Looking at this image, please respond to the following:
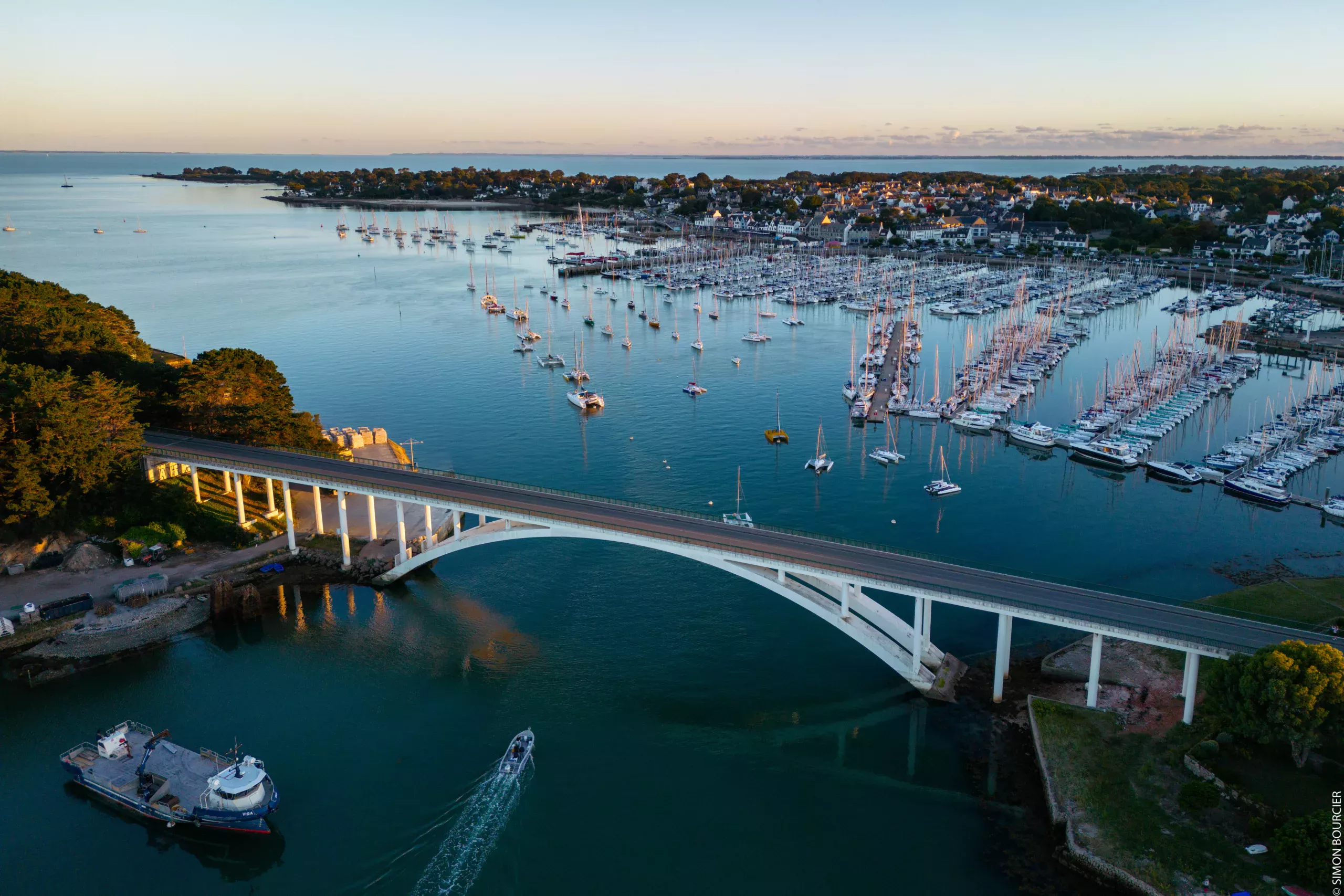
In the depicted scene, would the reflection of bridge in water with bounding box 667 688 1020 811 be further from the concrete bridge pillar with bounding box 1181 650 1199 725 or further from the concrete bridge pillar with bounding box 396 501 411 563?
the concrete bridge pillar with bounding box 396 501 411 563

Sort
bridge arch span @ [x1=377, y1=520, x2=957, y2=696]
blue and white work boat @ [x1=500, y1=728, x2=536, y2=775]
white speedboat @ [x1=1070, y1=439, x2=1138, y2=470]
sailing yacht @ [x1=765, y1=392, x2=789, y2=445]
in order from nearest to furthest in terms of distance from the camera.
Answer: blue and white work boat @ [x1=500, y1=728, x2=536, y2=775] → bridge arch span @ [x1=377, y1=520, x2=957, y2=696] → white speedboat @ [x1=1070, y1=439, x2=1138, y2=470] → sailing yacht @ [x1=765, y1=392, x2=789, y2=445]

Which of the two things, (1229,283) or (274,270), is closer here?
(1229,283)

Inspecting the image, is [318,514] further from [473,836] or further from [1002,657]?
[1002,657]

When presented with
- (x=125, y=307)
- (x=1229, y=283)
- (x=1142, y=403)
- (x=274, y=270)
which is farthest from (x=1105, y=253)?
(x=125, y=307)

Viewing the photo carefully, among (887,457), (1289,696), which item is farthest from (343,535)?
(1289,696)

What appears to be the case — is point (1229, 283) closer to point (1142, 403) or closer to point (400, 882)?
point (1142, 403)

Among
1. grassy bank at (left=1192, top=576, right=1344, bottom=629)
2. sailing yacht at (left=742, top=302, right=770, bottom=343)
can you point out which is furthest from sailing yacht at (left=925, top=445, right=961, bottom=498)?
sailing yacht at (left=742, top=302, right=770, bottom=343)

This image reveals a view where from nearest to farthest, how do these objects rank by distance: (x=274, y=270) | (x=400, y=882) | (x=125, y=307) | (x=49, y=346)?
(x=400, y=882), (x=49, y=346), (x=125, y=307), (x=274, y=270)
